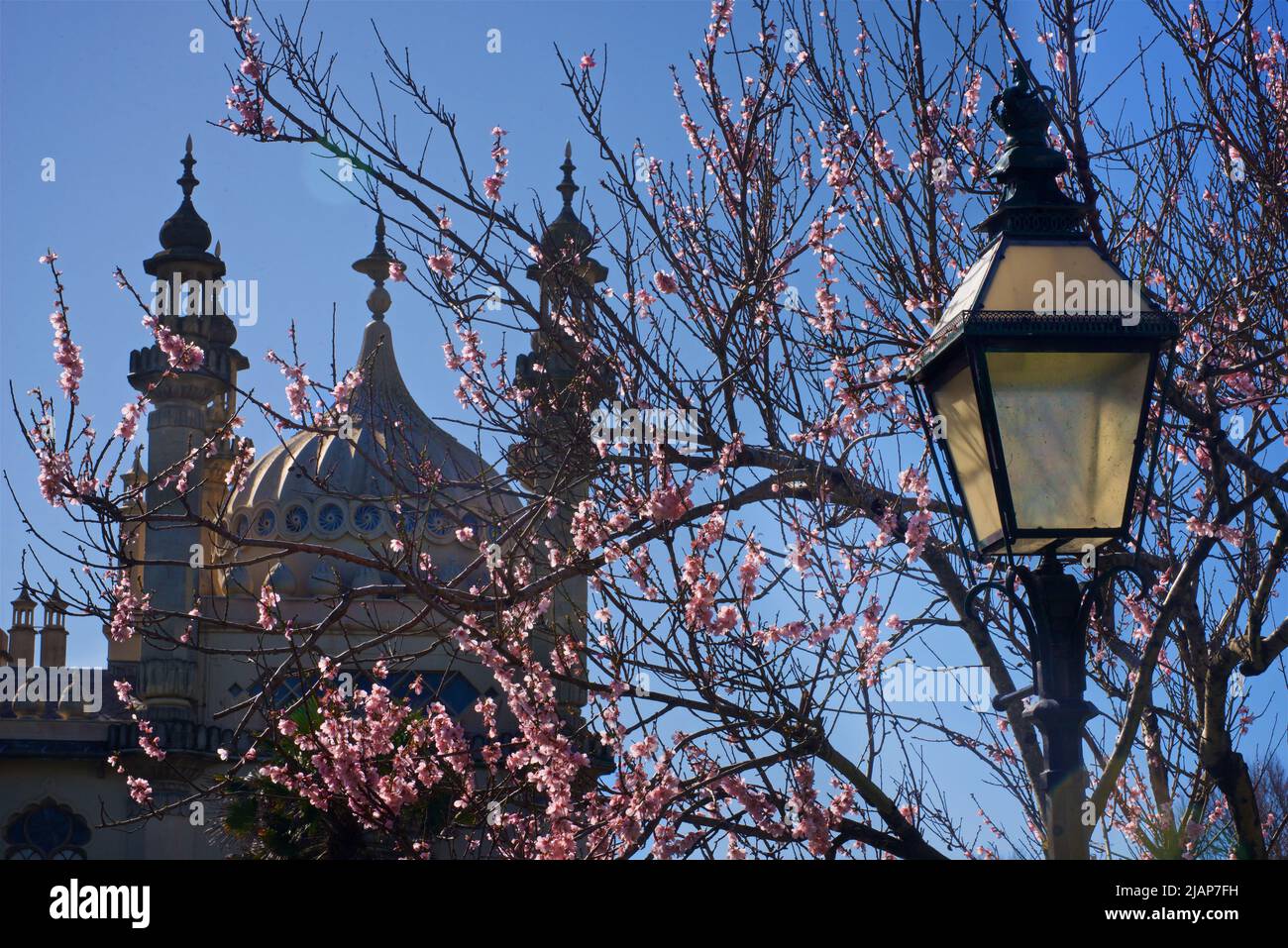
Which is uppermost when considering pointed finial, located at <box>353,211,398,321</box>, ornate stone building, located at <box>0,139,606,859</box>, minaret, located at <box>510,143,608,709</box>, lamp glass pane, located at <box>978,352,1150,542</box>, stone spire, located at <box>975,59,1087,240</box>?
pointed finial, located at <box>353,211,398,321</box>

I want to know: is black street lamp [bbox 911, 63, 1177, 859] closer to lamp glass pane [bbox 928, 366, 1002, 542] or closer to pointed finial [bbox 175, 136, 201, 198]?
lamp glass pane [bbox 928, 366, 1002, 542]

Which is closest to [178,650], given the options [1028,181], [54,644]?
[54,644]

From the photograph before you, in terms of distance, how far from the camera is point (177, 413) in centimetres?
3659

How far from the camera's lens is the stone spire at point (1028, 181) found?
4.35 m

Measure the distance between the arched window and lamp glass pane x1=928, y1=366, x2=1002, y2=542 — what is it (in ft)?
112

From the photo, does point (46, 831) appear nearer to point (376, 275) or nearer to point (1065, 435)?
point (376, 275)

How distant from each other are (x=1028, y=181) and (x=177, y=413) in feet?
112

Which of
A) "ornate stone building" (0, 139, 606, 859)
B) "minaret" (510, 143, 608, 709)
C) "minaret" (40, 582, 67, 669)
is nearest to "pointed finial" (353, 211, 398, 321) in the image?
"ornate stone building" (0, 139, 606, 859)

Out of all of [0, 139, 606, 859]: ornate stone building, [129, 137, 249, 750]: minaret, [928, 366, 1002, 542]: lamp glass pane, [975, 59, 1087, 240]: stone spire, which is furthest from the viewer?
[129, 137, 249, 750]: minaret

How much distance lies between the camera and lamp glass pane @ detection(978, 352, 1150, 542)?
4.00 meters

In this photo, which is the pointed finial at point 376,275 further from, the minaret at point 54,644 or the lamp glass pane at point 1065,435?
the lamp glass pane at point 1065,435

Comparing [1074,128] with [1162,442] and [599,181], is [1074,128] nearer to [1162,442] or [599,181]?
[1162,442]
